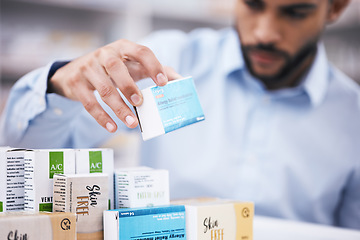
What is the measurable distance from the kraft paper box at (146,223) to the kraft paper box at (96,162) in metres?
0.09

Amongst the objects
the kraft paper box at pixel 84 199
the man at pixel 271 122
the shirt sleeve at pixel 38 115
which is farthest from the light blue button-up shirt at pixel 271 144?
the kraft paper box at pixel 84 199

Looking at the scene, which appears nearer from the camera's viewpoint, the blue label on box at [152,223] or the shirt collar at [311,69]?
the blue label on box at [152,223]

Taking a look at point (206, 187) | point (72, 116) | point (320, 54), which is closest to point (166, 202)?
point (72, 116)

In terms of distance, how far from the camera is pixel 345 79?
2.14 meters

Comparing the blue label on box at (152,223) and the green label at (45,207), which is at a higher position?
the green label at (45,207)

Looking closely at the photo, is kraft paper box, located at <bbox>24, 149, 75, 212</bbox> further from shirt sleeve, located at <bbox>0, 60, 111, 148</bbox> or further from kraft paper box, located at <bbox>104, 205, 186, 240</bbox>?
shirt sleeve, located at <bbox>0, 60, 111, 148</bbox>

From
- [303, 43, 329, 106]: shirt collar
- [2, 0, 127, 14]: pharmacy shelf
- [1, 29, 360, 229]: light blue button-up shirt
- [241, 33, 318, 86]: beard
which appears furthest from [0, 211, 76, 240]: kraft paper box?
[2, 0, 127, 14]: pharmacy shelf

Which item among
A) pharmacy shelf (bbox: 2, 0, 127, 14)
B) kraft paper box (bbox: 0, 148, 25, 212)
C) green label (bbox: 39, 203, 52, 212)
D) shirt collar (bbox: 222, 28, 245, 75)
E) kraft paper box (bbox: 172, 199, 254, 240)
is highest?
pharmacy shelf (bbox: 2, 0, 127, 14)

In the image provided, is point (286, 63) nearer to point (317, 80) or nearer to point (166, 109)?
point (317, 80)

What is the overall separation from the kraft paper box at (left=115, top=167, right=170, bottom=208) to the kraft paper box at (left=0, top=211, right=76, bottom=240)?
0.16 meters

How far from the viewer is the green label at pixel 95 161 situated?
103 cm

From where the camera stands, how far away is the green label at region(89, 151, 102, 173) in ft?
3.39

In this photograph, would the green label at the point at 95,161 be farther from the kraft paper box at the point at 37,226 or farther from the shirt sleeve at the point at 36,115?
the shirt sleeve at the point at 36,115

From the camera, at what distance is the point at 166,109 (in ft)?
3.35
